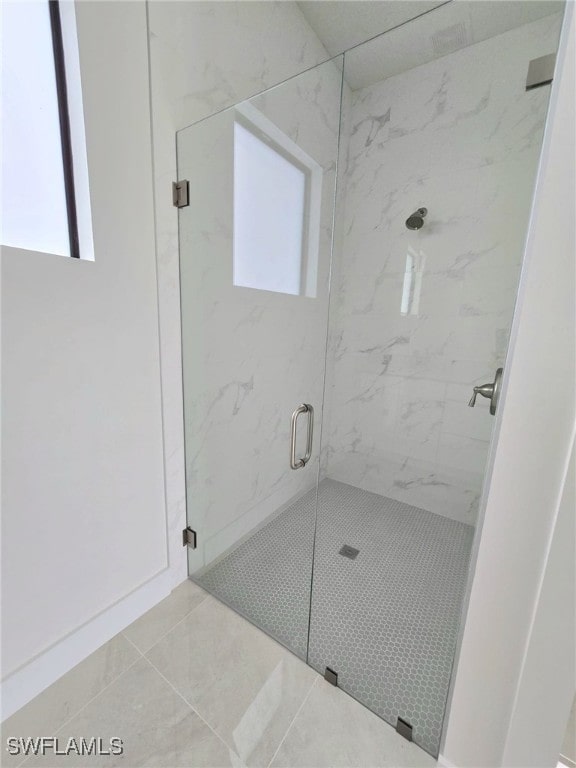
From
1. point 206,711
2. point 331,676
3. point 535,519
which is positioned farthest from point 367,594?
point 535,519

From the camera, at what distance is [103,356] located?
118 cm

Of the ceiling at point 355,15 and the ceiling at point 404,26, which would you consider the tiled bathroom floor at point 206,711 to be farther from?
the ceiling at point 355,15

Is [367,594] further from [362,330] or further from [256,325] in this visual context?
[362,330]

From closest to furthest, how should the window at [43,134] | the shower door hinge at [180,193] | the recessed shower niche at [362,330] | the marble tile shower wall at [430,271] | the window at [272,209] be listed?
the window at [43,134] → the shower door hinge at [180,193] → the recessed shower niche at [362,330] → the window at [272,209] → the marble tile shower wall at [430,271]

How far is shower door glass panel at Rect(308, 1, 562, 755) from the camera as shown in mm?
1520

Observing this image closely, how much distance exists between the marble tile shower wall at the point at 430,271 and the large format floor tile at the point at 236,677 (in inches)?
52.9

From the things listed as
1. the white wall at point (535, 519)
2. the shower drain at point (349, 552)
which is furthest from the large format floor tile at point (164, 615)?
the white wall at point (535, 519)

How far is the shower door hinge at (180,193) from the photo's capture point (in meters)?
1.33

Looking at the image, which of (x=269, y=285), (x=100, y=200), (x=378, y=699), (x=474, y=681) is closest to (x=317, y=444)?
(x=269, y=285)

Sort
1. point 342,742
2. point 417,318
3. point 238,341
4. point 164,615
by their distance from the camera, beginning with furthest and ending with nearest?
point 417,318, point 238,341, point 164,615, point 342,742

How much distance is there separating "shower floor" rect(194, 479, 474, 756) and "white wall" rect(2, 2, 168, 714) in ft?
2.12

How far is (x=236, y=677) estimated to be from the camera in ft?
3.95

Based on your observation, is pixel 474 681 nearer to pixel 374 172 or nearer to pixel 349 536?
pixel 349 536

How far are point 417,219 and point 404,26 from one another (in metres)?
0.90
